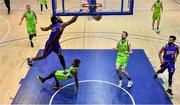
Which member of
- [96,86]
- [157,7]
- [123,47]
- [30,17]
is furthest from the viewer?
[157,7]

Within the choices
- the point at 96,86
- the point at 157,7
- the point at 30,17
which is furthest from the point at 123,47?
the point at 157,7

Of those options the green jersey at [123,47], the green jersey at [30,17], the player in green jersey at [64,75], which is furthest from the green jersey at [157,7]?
the player in green jersey at [64,75]

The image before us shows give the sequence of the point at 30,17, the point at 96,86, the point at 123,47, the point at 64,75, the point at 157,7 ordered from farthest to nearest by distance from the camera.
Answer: the point at 157,7
the point at 30,17
the point at 96,86
the point at 123,47
the point at 64,75

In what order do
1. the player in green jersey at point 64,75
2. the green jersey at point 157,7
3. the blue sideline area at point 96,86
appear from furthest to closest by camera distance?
the green jersey at point 157,7, the blue sideline area at point 96,86, the player in green jersey at point 64,75

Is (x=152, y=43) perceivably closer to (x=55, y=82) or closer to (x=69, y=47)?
(x=69, y=47)

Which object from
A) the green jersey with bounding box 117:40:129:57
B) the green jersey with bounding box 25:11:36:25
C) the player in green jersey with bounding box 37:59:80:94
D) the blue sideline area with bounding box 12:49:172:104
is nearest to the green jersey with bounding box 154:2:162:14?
the blue sideline area with bounding box 12:49:172:104

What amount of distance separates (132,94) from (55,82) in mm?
2273

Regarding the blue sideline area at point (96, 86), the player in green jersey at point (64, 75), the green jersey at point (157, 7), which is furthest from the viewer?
the green jersey at point (157, 7)

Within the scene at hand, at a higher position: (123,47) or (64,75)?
(123,47)

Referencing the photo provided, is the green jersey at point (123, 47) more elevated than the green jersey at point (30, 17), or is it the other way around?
the green jersey at point (30, 17)

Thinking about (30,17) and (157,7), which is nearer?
(30,17)

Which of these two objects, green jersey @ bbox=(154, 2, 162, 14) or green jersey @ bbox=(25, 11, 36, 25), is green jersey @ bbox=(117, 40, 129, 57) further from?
green jersey @ bbox=(154, 2, 162, 14)

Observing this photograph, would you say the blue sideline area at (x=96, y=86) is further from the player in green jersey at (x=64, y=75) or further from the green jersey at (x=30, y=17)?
the green jersey at (x=30, y=17)

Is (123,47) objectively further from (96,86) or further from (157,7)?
(157,7)
